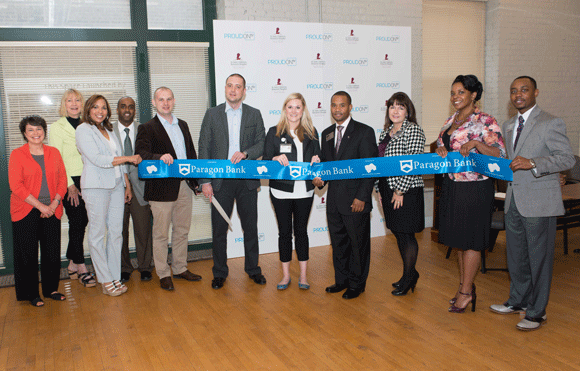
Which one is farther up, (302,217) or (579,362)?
(302,217)

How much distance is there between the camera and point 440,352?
9.63ft

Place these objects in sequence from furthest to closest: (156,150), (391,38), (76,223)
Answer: (391,38)
(76,223)
(156,150)

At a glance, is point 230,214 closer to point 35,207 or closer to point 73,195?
point 73,195

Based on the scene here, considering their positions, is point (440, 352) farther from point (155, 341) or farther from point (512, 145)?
point (155, 341)

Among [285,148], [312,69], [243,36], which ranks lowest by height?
[285,148]

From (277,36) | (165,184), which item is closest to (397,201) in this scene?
(165,184)

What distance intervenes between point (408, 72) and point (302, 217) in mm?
3348

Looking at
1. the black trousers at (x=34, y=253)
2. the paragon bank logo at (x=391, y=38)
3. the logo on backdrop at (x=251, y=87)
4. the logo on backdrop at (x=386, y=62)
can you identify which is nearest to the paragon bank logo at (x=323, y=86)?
the logo on backdrop at (x=251, y=87)

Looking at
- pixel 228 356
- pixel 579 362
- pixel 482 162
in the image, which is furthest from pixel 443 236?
pixel 228 356

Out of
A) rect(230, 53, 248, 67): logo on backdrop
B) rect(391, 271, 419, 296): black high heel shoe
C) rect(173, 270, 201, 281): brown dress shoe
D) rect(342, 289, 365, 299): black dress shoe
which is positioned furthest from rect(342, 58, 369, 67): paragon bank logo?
rect(173, 270, 201, 281): brown dress shoe

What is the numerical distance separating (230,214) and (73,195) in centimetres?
158

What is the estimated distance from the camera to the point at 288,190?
3.93 m

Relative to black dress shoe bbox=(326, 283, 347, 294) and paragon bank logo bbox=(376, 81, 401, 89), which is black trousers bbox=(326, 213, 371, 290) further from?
paragon bank logo bbox=(376, 81, 401, 89)

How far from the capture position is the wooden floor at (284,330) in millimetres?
2887
